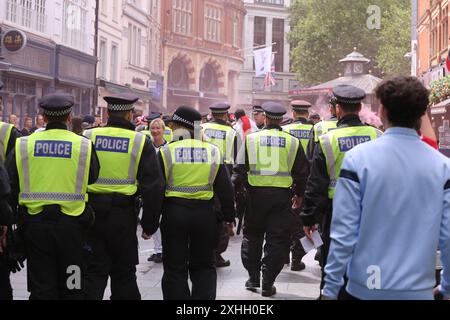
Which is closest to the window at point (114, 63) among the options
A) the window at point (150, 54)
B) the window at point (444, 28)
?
the window at point (150, 54)

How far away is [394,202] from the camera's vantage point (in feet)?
12.2

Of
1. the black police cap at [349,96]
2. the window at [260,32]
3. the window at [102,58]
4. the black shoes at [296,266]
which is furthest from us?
the window at [260,32]

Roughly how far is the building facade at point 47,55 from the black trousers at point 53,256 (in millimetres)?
15119

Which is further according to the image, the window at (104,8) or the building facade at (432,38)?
the building facade at (432,38)

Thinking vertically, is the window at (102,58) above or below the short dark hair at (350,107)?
above

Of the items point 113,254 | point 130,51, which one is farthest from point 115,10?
point 113,254

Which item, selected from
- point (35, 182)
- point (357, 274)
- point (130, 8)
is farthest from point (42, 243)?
point (130, 8)

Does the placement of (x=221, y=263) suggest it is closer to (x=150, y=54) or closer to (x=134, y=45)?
(x=134, y=45)

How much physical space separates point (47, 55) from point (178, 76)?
27.7 m

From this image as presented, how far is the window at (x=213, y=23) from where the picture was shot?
5525cm

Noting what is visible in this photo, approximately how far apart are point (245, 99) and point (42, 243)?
6410cm

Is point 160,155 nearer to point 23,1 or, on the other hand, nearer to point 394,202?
point 394,202

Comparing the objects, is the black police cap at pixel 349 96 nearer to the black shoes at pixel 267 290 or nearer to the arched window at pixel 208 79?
the black shoes at pixel 267 290
